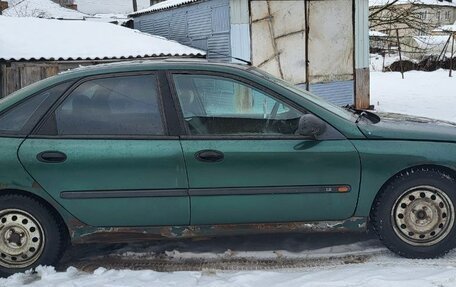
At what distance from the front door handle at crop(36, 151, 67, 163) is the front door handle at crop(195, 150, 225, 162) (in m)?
1.00

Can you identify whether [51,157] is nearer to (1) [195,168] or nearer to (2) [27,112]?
(2) [27,112]

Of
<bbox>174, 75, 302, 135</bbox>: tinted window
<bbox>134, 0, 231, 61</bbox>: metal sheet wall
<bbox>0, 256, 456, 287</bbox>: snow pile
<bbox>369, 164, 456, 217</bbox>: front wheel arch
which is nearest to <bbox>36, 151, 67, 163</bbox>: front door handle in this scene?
<bbox>0, 256, 456, 287</bbox>: snow pile

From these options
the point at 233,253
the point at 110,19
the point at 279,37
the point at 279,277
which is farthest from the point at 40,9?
the point at 279,277

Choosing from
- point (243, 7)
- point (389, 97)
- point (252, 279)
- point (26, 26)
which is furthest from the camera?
point (389, 97)

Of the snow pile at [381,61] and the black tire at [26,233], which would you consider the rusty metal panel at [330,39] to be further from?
the snow pile at [381,61]

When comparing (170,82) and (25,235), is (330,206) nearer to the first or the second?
(170,82)

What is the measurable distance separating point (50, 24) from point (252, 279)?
41.8 ft

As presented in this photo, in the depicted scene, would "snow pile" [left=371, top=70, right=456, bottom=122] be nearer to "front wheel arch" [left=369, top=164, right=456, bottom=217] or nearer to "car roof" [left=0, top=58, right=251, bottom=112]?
"front wheel arch" [left=369, top=164, right=456, bottom=217]

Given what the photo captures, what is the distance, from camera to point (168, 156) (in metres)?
3.75

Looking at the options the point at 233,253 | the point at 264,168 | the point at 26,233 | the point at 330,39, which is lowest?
the point at 233,253

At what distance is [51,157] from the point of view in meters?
3.74

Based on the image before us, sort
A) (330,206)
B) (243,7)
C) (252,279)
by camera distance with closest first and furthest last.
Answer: (252,279), (330,206), (243,7)

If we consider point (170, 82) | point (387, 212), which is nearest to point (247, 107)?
point (170, 82)

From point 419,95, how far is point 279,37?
27.0 ft
